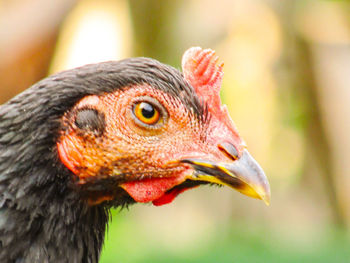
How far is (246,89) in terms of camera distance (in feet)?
48.7

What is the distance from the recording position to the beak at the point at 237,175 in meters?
3.01

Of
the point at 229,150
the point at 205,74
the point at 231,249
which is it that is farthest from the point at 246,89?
the point at 229,150

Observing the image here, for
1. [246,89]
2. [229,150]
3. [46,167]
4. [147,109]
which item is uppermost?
[246,89]

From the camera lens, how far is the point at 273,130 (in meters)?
15.6

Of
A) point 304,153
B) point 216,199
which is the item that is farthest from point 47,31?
point 304,153

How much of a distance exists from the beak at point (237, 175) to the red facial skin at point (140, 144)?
0.04m

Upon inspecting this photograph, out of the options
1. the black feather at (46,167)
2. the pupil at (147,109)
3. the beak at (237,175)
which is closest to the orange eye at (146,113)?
the pupil at (147,109)

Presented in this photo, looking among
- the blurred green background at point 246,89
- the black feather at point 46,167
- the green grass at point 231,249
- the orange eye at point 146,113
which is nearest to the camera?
the black feather at point 46,167

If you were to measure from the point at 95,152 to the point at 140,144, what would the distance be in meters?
0.21

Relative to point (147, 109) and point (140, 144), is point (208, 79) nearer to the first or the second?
point (147, 109)

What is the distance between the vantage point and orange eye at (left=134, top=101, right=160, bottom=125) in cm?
305

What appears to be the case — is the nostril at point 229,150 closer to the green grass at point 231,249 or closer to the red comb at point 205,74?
the red comb at point 205,74

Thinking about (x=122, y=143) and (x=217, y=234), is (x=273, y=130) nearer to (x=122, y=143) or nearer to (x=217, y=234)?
(x=217, y=234)

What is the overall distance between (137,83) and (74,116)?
0.33 metres
